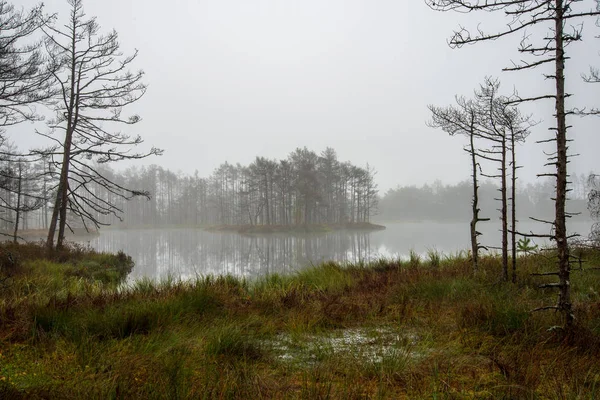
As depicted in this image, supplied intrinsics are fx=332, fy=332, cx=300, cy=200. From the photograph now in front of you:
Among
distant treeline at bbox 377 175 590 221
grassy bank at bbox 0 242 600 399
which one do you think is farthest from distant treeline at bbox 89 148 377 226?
grassy bank at bbox 0 242 600 399

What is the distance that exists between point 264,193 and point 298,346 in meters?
55.8

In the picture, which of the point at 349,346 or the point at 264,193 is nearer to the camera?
the point at 349,346

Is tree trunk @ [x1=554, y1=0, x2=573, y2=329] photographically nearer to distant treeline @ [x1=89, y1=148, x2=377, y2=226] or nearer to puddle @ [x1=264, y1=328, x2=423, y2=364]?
puddle @ [x1=264, y1=328, x2=423, y2=364]

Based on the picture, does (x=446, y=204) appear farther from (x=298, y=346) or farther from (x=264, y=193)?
(x=298, y=346)

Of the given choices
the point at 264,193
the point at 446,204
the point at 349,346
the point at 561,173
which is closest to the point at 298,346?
the point at 349,346

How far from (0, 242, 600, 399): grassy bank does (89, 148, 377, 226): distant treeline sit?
3881 cm

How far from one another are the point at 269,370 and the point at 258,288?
415cm

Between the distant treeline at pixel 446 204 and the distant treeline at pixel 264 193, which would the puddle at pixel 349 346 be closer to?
the distant treeline at pixel 264 193

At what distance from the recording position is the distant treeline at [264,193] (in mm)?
47250

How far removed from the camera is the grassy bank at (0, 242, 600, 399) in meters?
2.49

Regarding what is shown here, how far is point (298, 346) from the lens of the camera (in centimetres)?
385

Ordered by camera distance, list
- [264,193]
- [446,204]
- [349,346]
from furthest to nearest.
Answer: [446,204], [264,193], [349,346]

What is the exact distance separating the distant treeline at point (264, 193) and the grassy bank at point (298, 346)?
3881 centimetres

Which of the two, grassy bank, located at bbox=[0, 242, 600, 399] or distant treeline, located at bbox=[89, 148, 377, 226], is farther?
distant treeline, located at bbox=[89, 148, 377, 226]
